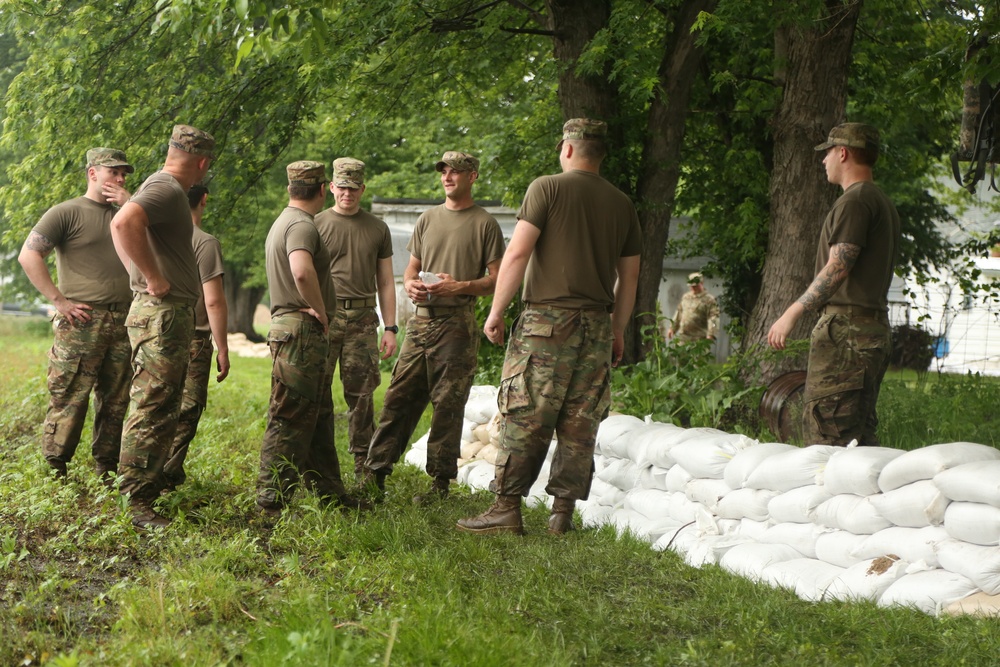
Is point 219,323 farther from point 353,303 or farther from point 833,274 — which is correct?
point 833,274

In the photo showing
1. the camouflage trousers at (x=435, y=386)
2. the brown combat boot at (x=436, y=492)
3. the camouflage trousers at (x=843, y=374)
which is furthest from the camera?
the camouflage trousers at (x=435, y=386)

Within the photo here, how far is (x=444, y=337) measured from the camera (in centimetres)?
655

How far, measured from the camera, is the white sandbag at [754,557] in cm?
469

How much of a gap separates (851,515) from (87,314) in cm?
458

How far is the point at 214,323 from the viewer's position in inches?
239

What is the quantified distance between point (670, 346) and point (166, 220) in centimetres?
448

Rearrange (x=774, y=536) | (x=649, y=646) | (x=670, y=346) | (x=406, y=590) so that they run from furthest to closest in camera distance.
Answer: (x=670, y=346), (x=774, y=536), (x=406, y=590), (x=649, y=646)

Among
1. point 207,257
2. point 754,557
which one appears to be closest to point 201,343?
point 207,257

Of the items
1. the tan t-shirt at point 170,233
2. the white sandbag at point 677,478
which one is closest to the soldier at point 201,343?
the tan t-shirt at point 170,233

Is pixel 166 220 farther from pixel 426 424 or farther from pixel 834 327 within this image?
pixel 426 424

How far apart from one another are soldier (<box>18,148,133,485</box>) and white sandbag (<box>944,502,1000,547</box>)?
4766mm

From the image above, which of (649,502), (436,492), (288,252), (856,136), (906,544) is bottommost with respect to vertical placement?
(436,492)

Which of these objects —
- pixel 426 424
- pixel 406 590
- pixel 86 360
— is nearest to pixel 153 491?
pixel 86 360

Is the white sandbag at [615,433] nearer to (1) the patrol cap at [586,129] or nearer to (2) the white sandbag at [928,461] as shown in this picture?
(1) the patrol cap at [586,129]
